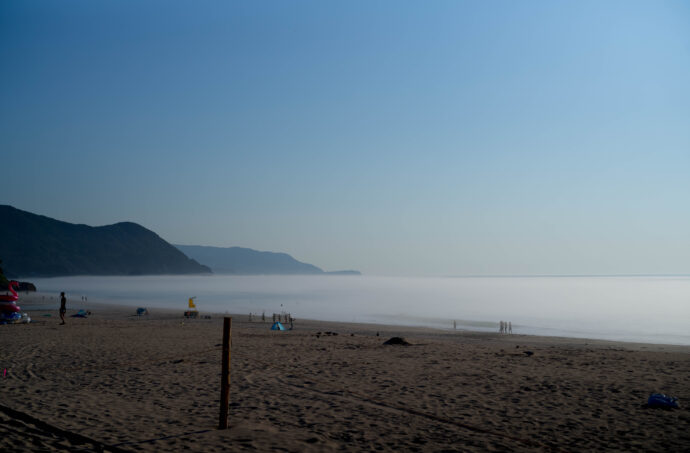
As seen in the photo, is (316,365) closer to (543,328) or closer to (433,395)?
(433,395)

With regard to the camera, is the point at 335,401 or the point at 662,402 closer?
the point at 662,402

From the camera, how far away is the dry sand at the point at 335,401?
7289 mm

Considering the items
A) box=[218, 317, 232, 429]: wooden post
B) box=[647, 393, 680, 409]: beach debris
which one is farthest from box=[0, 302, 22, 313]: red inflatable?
box=[647, 393, 680, 409]: beach debris

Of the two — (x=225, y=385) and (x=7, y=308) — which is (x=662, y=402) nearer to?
(x=225, y=385)

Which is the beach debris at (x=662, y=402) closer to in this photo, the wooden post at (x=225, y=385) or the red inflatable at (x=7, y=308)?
the wooden post at (x=225, y=385)

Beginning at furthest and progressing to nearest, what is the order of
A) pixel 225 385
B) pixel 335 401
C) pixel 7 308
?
1. pixel 7 308
2. pixel 335 401
3. pixel 225 385

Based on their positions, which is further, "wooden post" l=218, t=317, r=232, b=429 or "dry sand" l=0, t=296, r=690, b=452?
"wooden post" l=218, t=317, r=232, b=429

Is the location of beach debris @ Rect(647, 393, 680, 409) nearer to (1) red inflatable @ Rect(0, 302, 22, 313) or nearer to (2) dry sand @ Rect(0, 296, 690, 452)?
(2) dry sand @ Rect(0, 296, 690, 452)

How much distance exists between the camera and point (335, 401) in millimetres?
9906

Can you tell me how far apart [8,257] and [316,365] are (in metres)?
217

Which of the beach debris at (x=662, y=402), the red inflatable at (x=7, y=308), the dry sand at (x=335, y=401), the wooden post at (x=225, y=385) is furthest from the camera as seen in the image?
the red inflatable at (x=7, y=308)

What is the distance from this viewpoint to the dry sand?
7.29 metres

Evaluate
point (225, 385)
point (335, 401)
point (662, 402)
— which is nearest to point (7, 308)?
point (335, 401)

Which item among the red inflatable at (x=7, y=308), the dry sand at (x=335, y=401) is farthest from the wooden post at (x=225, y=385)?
the red inflatable at (x=7, y=308)
